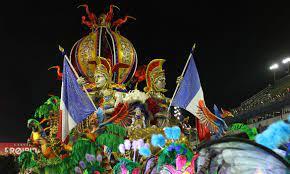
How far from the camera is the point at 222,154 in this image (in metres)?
4.03

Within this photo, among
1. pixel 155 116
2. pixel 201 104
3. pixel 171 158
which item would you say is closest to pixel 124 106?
pixel 155 116

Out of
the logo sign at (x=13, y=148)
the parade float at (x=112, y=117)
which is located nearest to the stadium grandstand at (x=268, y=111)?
the parade float at (x=112, y=117)

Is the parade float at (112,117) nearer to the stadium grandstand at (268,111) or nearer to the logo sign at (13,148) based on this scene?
the stadium grandstand at (268,111)

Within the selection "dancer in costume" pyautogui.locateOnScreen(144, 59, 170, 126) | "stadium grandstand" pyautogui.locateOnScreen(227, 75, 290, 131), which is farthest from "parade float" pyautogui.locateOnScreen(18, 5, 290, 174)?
"stadium grandstand" pyautogui.locateOnScreen(227, 75, 290, 131)

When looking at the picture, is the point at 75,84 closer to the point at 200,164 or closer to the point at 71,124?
the point at 71,124

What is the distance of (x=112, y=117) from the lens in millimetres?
14930

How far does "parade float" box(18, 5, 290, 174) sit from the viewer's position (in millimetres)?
13438

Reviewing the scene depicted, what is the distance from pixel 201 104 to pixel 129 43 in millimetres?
5065

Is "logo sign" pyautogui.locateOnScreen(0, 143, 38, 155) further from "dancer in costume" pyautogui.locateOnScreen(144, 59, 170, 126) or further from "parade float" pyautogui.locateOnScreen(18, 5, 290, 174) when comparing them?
"dancer in costume" pyautogui.locateOnScreen(144, 59, 170, 126)

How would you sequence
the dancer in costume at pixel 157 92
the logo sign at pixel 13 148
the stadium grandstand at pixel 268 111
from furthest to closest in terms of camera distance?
the logo sign at pixel 13 148, the stadium grandstand at pixel 268 111, the dancer in costume at pixel 157 92

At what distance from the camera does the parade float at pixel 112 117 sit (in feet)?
44.1

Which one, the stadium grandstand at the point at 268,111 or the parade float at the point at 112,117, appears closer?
the parade float at the point at 112,117

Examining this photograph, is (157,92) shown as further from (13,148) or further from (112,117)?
(13,148)

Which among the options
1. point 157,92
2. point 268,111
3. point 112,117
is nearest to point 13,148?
point 157,92
